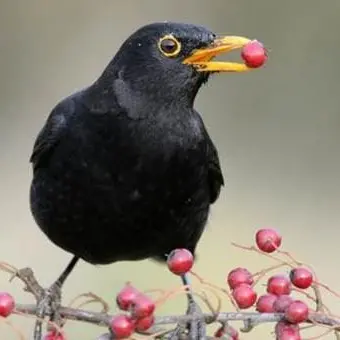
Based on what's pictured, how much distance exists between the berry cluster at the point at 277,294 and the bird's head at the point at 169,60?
0.65 meters

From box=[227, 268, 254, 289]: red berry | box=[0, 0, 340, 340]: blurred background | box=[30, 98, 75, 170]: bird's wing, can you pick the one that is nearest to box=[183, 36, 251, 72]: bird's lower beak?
box=[30, 98, 75, 170]: bird's wing

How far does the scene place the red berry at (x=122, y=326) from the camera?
9.73 feet

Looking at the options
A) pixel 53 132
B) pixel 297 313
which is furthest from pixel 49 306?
pixel 297 313

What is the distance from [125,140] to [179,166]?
187 mm

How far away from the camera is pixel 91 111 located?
4.17 meters

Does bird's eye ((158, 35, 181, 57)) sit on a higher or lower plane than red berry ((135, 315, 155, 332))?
higher

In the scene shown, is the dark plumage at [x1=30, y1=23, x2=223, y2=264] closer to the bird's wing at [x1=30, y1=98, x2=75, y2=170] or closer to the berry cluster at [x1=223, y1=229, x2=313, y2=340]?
the bird's wing at [x1=30, y1=98, x2=75, y2=170]

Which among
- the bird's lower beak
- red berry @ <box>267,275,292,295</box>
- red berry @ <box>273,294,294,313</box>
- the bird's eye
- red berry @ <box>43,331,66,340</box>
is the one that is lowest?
red berry @ <box>43,331,66,340</box>

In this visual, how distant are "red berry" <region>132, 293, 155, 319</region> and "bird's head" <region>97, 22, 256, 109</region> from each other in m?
0.98

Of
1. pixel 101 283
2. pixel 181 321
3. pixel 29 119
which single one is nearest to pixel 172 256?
pixel 181 321

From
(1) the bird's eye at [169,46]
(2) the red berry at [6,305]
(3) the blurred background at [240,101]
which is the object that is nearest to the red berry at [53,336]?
(2) the red berry at [6,305]

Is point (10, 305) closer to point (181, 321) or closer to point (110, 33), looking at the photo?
point (181, 321)

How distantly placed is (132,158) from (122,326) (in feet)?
3.99

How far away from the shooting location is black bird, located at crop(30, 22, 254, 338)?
401 centimetres
